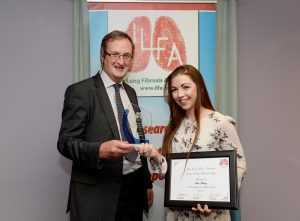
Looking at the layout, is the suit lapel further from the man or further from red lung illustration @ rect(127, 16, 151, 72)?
red lung illustration @ rect(127, 16, 151, 72)

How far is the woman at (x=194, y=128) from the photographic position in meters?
1.97

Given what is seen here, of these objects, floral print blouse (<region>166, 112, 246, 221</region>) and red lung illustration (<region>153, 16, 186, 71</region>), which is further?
red lung illustration (<region>153, 16, 186, 71</region>)

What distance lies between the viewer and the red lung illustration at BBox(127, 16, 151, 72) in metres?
2.63

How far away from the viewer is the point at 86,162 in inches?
75.5

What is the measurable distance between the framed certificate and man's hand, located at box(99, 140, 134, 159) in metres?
0.32

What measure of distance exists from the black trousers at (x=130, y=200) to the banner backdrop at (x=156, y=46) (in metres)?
0.41


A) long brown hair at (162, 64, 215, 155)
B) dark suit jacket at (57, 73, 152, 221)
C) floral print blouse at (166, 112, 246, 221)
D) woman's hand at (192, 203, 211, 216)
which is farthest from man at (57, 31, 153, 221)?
woman's hand at (192, 203, 211, 216)

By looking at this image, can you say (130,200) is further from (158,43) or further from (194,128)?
(158,43)

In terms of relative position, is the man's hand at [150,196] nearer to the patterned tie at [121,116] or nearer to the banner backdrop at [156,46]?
the banner backdrop at [156,46]
